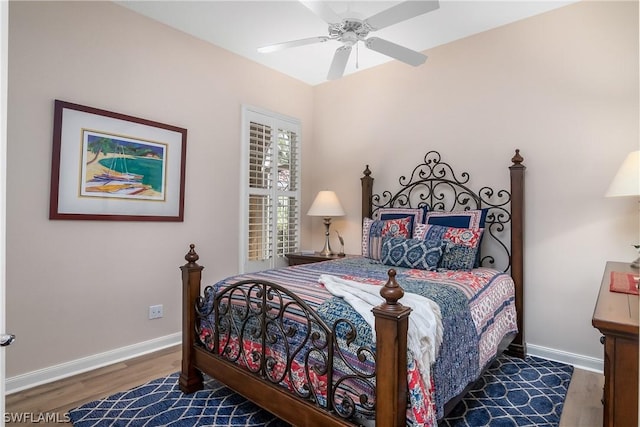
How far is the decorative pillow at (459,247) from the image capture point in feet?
9.22

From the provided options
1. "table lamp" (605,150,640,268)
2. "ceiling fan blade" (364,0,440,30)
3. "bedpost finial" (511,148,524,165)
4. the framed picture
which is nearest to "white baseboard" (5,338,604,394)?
the framed picture

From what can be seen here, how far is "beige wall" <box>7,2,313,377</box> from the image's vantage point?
2438mm

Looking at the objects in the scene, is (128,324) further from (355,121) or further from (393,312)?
(355,121)

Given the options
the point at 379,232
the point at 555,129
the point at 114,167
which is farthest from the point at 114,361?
the point at 555,129

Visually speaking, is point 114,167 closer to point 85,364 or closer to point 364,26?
point 85,364

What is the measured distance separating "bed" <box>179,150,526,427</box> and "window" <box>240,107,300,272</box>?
1.17m

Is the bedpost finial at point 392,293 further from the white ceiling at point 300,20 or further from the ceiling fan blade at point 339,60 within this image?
the white ceiling at point 300,20

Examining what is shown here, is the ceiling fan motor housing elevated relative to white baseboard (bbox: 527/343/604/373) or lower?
elevated

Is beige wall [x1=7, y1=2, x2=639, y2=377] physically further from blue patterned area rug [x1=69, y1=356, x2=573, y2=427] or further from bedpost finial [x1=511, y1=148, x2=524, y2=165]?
blue patterned area rug [x1=69, y1=356, x2=573, y2=427]

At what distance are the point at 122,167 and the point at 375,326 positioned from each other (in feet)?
8.16

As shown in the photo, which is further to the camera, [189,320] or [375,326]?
[189,320]

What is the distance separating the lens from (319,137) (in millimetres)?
4637

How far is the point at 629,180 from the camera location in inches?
82.4

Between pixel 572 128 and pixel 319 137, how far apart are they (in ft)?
8.89
